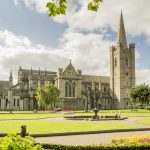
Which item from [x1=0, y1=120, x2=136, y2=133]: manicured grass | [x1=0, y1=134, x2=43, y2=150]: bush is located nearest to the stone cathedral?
[x1=0, y1=120, x2=136, y2=133]: manicured grass

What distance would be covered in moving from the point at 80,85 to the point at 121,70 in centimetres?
1663

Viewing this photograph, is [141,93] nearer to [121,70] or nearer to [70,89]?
[121,70]

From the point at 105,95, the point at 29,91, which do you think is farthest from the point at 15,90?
the point at 105,95

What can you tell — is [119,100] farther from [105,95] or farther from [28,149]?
[28,149]

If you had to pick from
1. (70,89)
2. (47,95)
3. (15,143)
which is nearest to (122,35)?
(70,89)

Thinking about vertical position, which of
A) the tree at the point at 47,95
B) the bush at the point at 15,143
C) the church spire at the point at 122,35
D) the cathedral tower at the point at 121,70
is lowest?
the bush at the point at 15,143

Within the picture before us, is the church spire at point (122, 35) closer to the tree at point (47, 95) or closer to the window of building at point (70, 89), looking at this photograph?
the window of building at point (70, 89)

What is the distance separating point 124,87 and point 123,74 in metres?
4.91

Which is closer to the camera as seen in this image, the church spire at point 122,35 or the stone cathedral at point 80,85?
the stone cathedral at point 80,85

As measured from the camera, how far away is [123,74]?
108m

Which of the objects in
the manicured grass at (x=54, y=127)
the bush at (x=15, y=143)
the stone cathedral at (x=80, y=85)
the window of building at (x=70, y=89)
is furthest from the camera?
the window of building at (x=70, y=89)

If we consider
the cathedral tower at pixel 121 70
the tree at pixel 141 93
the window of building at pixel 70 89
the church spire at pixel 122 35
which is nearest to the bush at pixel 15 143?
the tree at pixel 141 93

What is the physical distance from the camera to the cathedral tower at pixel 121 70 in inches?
4171

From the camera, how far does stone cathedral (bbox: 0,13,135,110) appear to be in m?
97.4
